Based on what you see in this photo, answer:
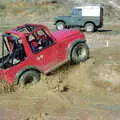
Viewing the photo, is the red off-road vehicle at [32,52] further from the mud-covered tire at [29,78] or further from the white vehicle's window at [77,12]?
the white vehicle's window at [77,12]

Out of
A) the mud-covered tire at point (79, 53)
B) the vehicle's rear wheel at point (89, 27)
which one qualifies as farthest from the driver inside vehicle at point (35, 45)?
the vehicle's rear wheel at point (89, 27)

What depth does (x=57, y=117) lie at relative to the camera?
36.2 ft

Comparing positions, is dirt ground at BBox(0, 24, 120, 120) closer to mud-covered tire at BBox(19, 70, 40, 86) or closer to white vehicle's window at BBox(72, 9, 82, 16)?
mud-covered tire at BBox(19, 70, 40, 86)

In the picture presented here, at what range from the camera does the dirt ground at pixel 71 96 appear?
444 inches

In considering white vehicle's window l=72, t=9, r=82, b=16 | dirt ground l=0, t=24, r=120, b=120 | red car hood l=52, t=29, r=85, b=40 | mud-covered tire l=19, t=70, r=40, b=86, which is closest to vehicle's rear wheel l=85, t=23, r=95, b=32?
white vehicle's window l=72, t=9, r=82, b=16

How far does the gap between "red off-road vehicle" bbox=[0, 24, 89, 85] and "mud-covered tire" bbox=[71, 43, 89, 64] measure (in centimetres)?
4

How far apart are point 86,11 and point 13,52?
21065mm

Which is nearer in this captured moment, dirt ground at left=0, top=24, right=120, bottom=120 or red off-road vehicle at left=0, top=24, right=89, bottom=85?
dirt ground at left=0, top=24, right=120, bottom=120

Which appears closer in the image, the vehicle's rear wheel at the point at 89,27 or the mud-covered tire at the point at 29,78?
the mud-covered tire at the point at 29,78

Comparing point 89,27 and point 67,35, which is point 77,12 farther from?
point 67,35

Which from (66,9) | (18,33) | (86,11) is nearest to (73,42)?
(18,33)

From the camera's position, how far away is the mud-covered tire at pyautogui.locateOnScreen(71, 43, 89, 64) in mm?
14406

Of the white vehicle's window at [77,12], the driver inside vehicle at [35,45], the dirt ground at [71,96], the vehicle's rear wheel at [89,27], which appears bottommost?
the dirt ground at [71,96]

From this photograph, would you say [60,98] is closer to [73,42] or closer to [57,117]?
[57,117]
